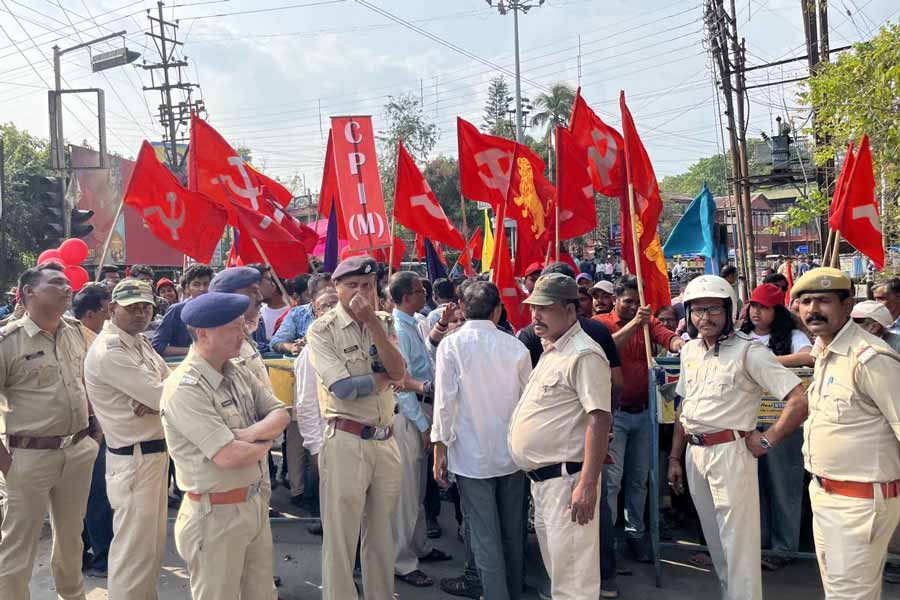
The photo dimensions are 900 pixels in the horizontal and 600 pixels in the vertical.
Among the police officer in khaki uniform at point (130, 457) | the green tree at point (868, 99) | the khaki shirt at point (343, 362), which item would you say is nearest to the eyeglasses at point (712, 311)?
the khaki shirt at point (343, 362)

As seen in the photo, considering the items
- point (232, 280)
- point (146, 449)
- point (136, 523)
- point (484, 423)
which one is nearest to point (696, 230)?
point (484, 423)

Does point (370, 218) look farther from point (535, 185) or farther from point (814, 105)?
point (814, 105)

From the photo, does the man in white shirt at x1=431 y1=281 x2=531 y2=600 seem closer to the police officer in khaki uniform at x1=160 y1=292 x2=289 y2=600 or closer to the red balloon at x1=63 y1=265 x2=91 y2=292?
the police officer in khaki uniform at x1=160 y1=292 x2=289 y2=600

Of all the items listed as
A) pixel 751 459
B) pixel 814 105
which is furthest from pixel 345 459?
pixel 814 105

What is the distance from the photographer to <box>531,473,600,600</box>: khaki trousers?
11.8 feet

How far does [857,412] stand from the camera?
10.7 ft

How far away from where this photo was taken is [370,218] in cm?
629

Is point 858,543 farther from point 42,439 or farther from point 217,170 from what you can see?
point 217,170

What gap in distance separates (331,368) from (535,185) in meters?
4.18

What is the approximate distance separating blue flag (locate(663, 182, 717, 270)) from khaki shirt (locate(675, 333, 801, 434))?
14.6ft

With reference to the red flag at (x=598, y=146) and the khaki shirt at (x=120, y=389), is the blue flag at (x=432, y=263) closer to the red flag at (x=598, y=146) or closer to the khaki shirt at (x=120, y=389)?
the red flag at (x=598, y=146)

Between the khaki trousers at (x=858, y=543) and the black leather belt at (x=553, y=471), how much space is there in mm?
1198

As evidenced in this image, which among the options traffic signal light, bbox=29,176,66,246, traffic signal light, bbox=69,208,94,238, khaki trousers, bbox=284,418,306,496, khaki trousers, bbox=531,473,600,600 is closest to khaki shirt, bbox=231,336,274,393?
khaki trousers, bbox=531,473,600,600

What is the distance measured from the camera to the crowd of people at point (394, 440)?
3182mm
